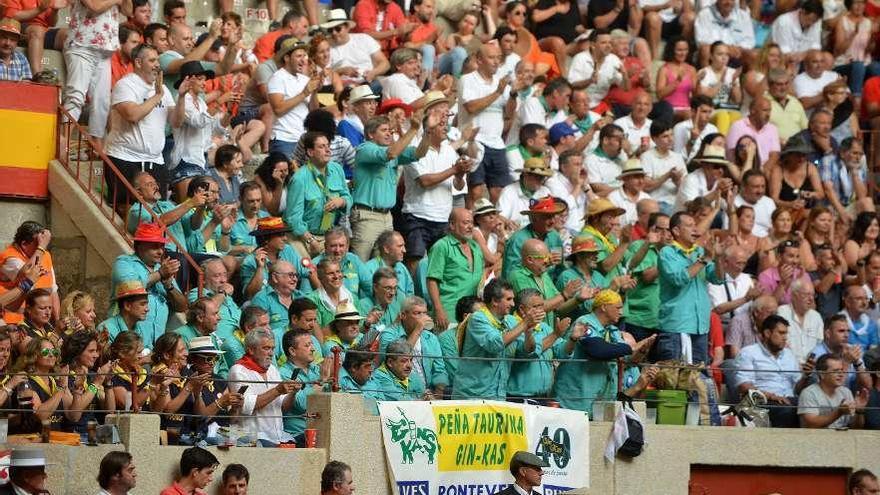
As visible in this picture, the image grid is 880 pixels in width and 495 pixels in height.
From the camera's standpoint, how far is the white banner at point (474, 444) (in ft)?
51.4

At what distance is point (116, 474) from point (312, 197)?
597cm

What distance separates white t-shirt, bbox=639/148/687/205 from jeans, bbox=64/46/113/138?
258 inches

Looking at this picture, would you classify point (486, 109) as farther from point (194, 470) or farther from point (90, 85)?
point (194, 470)

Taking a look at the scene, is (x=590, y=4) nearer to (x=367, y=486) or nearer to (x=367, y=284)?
(x=367, y=284)

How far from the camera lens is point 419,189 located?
2002 cm

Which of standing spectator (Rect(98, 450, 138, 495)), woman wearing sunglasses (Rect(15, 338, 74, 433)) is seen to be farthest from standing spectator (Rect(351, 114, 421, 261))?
standing spectator (Rect(98, 450, 138, 495))

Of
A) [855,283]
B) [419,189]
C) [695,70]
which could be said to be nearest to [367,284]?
[419,189]

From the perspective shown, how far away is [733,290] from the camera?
68.7ft

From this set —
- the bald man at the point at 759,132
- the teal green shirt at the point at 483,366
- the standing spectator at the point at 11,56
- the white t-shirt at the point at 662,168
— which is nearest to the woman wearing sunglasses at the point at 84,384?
the teal green shirt at the point at 483,366

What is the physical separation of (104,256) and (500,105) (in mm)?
5792

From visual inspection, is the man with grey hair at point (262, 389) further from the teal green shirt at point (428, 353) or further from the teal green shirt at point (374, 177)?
the teal green shirt at point (374, 177)

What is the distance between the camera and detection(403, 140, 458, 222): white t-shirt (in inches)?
786

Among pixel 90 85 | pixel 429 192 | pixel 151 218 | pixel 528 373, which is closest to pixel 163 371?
pixel 151 218

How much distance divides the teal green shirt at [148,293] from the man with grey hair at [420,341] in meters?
1.77
